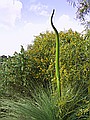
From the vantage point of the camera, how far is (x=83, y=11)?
5.54m

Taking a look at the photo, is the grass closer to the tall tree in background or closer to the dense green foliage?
the dense green foliage

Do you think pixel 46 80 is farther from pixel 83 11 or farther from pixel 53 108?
pixel 83 11

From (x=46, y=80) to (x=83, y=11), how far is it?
3.13m

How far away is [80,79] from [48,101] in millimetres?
1160

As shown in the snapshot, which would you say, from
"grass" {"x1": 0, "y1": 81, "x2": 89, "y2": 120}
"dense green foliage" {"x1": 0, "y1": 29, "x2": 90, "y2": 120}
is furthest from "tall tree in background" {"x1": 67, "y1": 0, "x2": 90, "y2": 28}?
"grass" {"x1": 0, "y1": 81, "x2": 89, "y2": 120}

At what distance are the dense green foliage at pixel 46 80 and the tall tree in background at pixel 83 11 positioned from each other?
0.27m

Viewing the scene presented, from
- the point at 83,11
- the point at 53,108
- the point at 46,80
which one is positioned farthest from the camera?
the point at 46,80

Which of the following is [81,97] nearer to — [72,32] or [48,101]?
[48,101]

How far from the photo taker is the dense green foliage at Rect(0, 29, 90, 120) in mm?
5668

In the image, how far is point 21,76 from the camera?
8.48m

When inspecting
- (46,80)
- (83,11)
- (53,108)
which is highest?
(46,80)

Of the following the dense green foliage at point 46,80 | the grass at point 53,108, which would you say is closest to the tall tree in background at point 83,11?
the dense green foliage at point 46,80

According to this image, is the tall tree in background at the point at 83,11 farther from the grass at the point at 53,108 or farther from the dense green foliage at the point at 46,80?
the grass at the point at 53,108

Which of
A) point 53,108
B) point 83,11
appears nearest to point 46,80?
point 53,108
